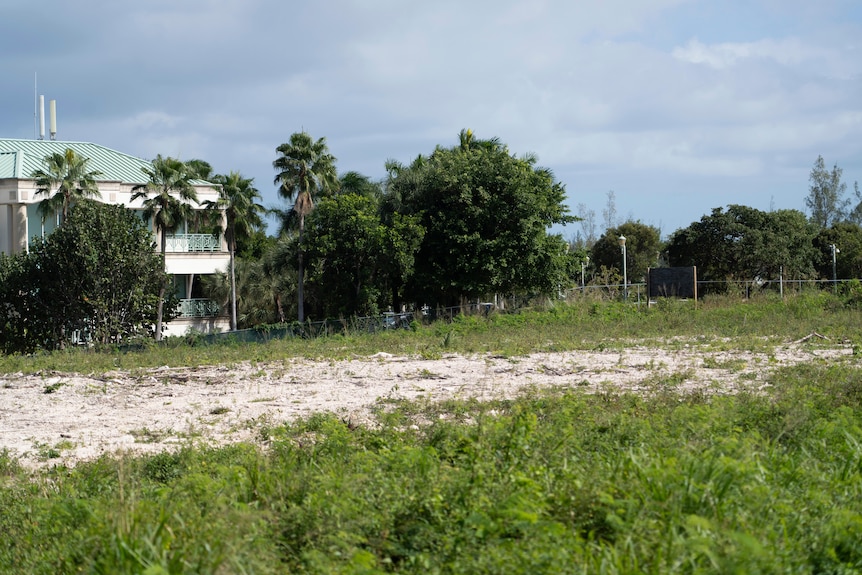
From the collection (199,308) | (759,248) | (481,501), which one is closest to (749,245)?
(759,248)

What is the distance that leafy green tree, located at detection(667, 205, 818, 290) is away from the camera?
205 ft

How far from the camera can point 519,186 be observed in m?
34.8

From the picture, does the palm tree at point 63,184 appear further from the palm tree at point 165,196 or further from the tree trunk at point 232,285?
the tree trunk at point 232,285

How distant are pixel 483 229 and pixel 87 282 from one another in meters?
15.0

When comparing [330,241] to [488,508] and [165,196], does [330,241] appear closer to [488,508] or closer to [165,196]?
[165,196]

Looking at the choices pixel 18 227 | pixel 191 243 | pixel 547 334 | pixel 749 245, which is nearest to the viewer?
pixel 547 334

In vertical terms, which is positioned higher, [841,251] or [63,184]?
[63,184]

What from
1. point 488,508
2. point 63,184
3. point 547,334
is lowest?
point 488,508

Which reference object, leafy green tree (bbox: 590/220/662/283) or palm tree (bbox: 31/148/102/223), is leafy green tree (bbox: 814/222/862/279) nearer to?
leafy green tree (bbox: 590/220/662/283)

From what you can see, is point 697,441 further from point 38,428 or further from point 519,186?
point 519,186

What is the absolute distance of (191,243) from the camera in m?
51.9

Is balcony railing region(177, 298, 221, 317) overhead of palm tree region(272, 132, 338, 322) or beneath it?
beneath

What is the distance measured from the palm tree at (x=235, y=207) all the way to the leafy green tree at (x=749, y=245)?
3253 centimetres

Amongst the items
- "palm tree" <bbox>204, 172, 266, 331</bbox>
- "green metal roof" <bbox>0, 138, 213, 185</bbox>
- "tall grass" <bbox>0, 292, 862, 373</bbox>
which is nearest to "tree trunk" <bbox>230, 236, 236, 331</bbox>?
"palm tree" <bbox>204, 172, 266, 331</bbox>
